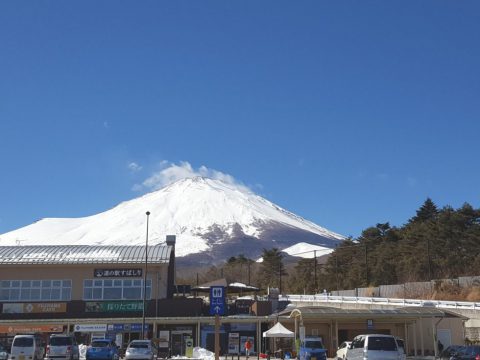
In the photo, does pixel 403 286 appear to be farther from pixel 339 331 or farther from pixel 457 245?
pixel 339 331

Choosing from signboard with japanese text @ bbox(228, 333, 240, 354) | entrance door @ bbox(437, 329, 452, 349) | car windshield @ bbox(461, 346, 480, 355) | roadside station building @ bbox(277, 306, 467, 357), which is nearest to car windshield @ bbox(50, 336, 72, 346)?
signboard with japanese text @ bbox(228, 333, 240, 354)

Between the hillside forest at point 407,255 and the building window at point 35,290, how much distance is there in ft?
55.4

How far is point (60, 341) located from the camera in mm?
33219

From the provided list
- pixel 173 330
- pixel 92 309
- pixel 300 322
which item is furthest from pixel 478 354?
pixel 92 309

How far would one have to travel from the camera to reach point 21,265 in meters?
51.6

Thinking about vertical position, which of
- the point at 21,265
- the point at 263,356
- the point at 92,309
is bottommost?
the point at 263,356

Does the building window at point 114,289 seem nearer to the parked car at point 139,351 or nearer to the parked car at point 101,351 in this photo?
the parked car at point 139,351

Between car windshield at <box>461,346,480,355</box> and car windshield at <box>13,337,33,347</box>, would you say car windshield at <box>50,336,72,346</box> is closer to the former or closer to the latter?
car windshield at <box>13,337,33,347</box>

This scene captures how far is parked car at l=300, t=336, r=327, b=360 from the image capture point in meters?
34.4

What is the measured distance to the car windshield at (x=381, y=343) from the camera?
25.3 m

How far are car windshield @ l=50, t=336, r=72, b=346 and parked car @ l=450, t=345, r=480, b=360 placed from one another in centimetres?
1962

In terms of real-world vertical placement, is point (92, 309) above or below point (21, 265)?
below

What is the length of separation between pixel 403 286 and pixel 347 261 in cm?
2568

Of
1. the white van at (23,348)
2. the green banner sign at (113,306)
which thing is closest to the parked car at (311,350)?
the white van at (23,348)
